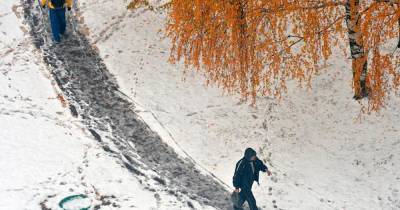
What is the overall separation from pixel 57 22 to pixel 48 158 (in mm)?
5412

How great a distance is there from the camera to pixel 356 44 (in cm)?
1309

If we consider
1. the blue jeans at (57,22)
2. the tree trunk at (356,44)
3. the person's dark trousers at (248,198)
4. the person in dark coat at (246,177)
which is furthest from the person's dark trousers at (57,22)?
the tree trunk at (356,44)

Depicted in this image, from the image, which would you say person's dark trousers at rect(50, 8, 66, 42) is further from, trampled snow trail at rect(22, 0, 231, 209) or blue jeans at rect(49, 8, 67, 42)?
trampled snow trail at rect(22, 0, 231, 209)

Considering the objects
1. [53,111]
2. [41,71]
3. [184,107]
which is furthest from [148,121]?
Result: [41,71]

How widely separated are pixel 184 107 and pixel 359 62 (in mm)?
4626

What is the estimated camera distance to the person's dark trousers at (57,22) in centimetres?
1548

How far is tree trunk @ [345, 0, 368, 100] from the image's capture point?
1184cm

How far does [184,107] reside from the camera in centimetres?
1436

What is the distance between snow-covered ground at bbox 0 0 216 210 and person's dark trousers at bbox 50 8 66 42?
1399mm

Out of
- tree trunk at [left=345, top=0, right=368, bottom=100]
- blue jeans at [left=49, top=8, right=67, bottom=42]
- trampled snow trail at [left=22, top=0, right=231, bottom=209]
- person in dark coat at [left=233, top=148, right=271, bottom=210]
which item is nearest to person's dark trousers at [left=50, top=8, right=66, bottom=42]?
blue jeans at [left=49, top=8, right=67, bottom=42]

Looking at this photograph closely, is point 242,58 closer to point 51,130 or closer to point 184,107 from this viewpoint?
point 184,107

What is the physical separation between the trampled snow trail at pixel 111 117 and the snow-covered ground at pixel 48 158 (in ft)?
0.96

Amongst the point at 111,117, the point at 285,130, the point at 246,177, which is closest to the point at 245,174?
the point at 246,177

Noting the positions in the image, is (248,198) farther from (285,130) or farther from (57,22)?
(57,22)
